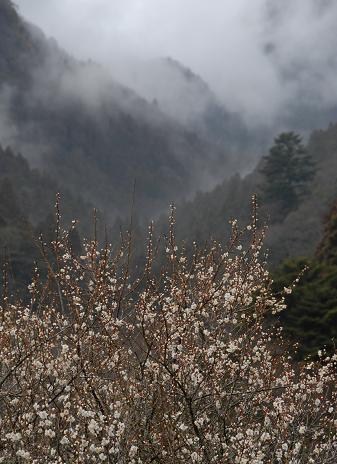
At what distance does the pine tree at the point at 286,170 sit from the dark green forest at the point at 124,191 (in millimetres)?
104

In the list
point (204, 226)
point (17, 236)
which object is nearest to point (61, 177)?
point (204, 226)

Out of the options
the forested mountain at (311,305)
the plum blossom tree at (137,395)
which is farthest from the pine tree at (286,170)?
the plum blossom tree at (137,395)

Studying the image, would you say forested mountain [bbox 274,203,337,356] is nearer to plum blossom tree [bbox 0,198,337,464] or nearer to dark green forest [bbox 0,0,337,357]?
dark green forest [bbox 0,0,337,357]

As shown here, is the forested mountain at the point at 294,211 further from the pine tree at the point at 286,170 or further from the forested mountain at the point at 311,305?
the forested mountain at the point at 311,305

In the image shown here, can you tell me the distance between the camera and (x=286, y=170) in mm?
48156

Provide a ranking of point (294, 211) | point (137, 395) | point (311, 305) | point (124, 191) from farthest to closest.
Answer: point (124, 191) < point (294, 211) < point (311, 305) < point (137, 395)

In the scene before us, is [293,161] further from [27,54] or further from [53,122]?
[27,54]

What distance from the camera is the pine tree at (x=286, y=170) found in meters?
48.1

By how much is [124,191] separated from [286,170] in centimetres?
13769

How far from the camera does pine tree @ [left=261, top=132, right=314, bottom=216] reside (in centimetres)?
4806

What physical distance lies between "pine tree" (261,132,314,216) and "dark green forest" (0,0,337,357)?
104 millimetres

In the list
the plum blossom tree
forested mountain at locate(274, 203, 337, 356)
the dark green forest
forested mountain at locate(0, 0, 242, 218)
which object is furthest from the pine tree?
forested mountain at locate(0, 0, 242, 218)

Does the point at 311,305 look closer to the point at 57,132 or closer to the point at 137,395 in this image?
the point at 137,395

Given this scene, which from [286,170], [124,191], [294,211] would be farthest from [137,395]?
[124,191]
